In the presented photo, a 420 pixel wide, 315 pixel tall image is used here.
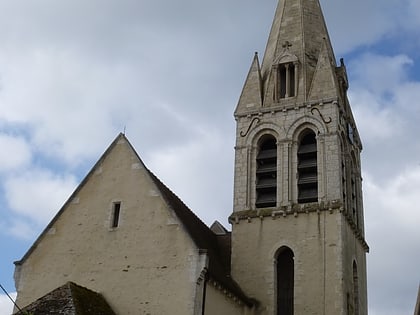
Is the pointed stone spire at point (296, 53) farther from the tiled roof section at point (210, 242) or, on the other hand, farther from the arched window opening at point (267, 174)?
the tiled roof section at point (210, 242)

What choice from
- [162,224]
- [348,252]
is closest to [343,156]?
[348,252]

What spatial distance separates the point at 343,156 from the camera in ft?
84.4

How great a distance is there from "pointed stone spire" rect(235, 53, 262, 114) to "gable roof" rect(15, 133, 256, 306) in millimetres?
4627

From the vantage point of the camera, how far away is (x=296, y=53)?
89.6ft

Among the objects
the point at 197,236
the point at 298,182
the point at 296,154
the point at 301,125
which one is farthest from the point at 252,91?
the point at 197,236

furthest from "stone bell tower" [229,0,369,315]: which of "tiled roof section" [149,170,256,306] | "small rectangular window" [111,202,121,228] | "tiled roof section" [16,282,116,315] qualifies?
"tiled roof section" [16,282,116,315]

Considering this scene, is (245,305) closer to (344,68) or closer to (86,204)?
(86,204)

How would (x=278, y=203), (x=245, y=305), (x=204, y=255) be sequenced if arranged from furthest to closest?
1. (x=278, y=203)
2. (x=245, y=305)
3. (x=204, y=255)

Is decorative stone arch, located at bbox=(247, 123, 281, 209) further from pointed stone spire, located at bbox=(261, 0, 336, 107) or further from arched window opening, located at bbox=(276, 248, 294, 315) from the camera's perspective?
arched window opening, located at bbox=(276, 248, 294, 315)

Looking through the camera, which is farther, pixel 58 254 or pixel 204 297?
pixel 58 254

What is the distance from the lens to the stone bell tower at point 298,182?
75.1 ft

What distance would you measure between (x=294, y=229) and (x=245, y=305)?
3049 millimetres

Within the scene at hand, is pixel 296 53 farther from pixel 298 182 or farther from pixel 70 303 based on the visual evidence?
pixel 70 303

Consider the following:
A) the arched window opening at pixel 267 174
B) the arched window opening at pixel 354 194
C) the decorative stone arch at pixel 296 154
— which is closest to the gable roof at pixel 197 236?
the arched window opening at pixel 267 174
